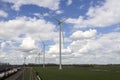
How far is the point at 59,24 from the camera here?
A: 312 ft

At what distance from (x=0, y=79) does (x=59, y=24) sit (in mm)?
45355

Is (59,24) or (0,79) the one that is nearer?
(0,79)

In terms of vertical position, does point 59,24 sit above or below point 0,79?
above

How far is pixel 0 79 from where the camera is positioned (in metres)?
52.7
